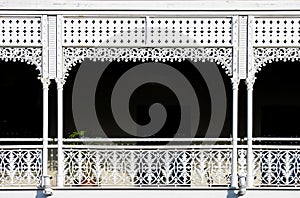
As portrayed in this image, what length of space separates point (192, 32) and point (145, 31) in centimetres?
87

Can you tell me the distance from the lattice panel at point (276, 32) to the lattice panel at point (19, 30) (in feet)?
13.1

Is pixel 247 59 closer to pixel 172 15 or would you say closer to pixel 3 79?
pixel 172 15

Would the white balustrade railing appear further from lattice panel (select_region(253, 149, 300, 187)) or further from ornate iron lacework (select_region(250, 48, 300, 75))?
ornate iron lacework (select_region(250, 48, 300, 75))

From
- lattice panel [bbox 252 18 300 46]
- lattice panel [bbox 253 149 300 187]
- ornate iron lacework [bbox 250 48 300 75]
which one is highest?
lattice panel [bbox 252 18 300 46]

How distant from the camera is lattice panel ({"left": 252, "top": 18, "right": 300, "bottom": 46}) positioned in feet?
35.2

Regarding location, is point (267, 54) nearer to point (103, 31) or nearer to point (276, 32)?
point (276, 32)

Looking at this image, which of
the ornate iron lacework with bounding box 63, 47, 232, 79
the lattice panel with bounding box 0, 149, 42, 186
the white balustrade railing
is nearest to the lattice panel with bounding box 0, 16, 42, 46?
the ornate iron lacework with bounding box 63, 47, 232, 79

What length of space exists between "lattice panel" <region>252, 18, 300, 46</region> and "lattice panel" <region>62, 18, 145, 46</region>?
2.11 meters

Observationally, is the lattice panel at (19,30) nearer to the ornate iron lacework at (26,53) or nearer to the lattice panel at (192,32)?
the ornate iron lacework at (26,53)

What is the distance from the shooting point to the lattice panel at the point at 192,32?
10797 mm

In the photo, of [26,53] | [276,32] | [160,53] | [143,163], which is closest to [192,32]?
[160,53]

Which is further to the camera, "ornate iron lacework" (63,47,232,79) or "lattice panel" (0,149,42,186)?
"ornate iron lacework" (63,47,232,79)

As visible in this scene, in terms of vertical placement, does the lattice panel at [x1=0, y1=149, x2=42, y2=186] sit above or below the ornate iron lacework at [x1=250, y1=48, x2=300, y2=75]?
below

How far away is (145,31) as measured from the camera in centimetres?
1080
